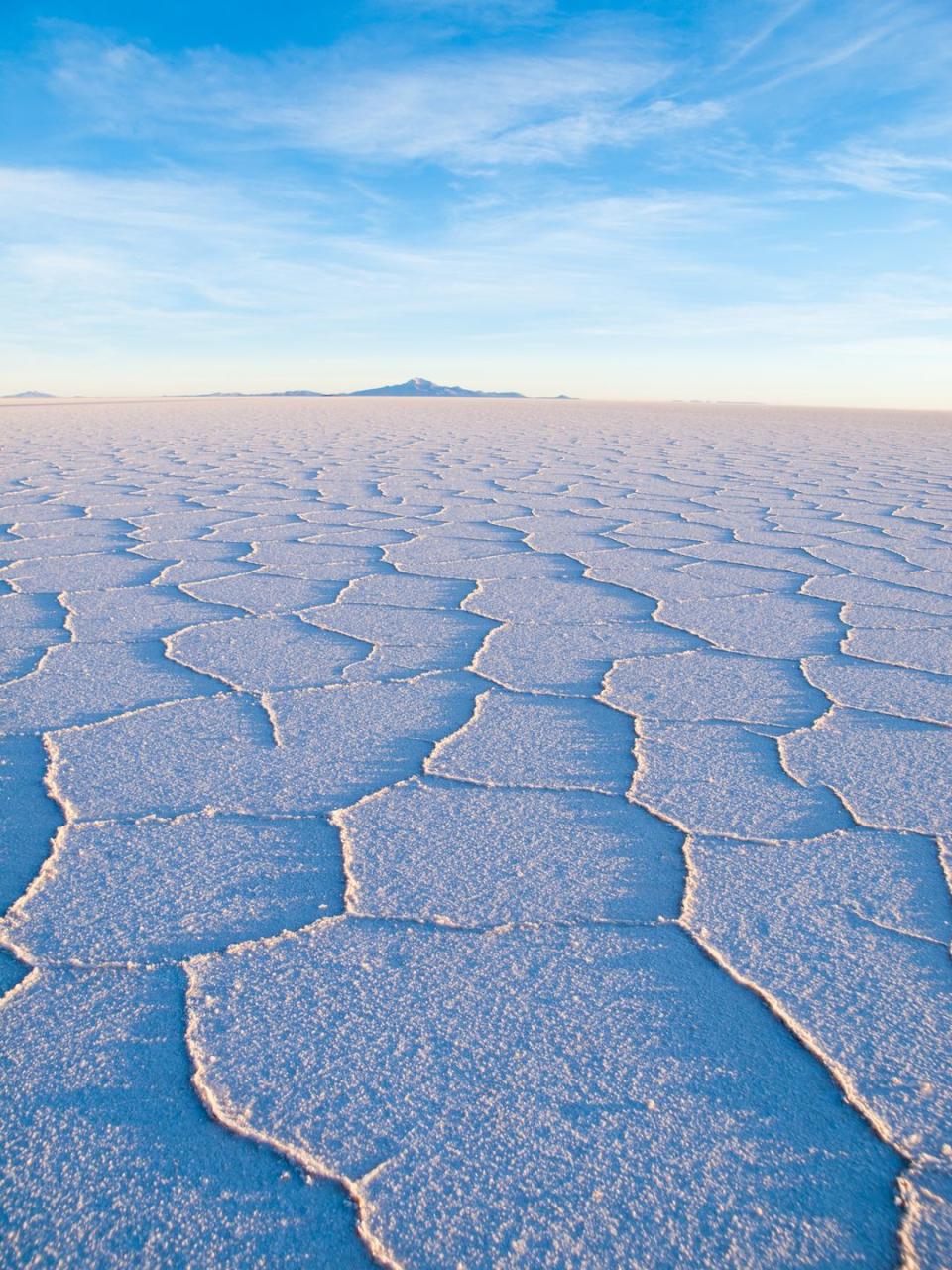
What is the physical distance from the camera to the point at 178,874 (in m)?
1.23

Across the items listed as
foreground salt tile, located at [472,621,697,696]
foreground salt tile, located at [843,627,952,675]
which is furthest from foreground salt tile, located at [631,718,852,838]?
foreground salt tile, located at [843,627,952,675]

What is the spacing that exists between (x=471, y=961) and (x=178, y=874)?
15.9 inches

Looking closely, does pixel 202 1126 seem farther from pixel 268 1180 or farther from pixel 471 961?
pixel 471 961

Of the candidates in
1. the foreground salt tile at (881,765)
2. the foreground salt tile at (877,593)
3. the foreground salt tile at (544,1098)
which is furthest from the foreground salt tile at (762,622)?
the foreground salt tile at (544,1098)

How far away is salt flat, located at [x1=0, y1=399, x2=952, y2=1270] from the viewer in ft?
2.56

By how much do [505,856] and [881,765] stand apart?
71 centimetres

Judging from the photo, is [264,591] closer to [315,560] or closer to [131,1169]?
[315,560]

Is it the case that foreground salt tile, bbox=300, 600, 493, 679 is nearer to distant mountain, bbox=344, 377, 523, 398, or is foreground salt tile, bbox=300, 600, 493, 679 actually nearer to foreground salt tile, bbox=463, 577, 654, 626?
foreground salt tile, bbox=463, 577, 654, 626

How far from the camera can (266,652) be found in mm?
2162

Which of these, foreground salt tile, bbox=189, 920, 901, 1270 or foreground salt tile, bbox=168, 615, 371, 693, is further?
foreground salt tile, bbox=168, 615, 371, 693

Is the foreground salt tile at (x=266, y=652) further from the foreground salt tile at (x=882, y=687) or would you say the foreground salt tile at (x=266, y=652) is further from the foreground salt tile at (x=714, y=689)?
the foreground salt tile at (x=882, y=687)

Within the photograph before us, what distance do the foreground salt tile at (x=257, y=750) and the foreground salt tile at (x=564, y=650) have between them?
5.4 inches

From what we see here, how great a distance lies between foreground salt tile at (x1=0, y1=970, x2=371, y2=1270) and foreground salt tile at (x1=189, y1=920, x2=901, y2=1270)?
32mm

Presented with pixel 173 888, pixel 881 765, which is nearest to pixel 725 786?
pixel 881 765
